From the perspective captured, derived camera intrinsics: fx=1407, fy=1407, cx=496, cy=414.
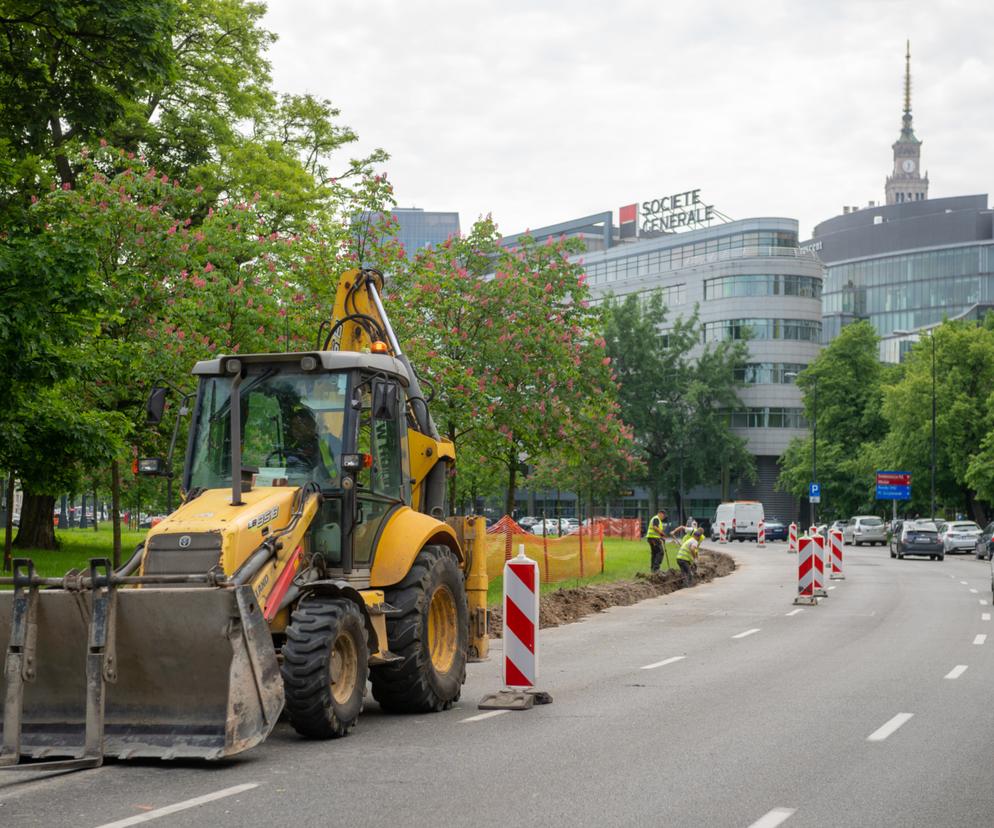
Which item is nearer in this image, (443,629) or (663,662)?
(443,629)

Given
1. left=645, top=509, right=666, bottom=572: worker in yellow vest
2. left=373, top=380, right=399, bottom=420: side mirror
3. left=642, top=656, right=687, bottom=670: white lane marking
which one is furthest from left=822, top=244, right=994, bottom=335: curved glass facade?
left=373, top=380, right=399, bottom=420: side mirror

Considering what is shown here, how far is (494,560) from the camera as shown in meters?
28.6

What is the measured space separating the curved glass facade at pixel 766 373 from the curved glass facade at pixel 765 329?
2.08 m

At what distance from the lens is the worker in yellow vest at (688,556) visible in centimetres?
3397

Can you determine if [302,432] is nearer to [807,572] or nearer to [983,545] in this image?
[807,572]

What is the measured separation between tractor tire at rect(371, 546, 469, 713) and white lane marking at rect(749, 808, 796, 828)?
4.13 meters

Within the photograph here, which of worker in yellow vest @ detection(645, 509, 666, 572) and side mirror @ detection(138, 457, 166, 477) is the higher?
side mirror @ detection(138, 457, 166, 477)

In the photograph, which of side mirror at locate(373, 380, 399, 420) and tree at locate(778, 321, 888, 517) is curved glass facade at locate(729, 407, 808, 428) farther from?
side mirror at locate(373, 380, 399, 420)

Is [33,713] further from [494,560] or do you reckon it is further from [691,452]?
[691,452]

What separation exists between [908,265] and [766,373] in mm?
50498

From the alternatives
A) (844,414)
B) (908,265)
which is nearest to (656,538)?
(844,414)

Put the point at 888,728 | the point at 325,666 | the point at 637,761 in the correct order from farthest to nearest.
→ the point at 888,728 < the point at 325,666 < the point at 637,761

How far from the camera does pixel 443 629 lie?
40.3 feet

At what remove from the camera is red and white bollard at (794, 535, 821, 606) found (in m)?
28.0
